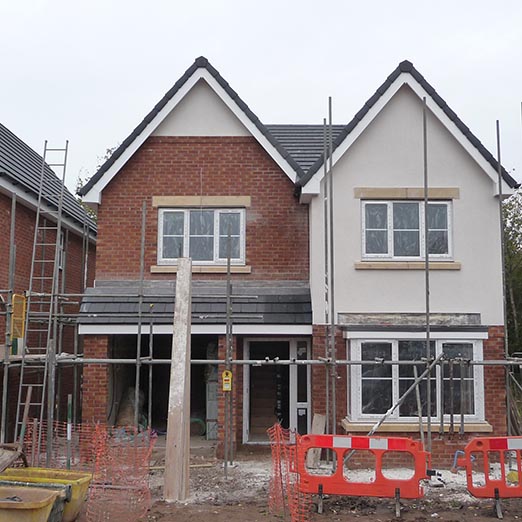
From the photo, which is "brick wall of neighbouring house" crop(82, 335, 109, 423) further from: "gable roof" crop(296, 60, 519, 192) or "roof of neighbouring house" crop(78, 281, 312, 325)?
"gable roof" crop(296, 60, 519, 192)

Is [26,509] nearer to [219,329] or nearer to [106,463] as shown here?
[106,463]

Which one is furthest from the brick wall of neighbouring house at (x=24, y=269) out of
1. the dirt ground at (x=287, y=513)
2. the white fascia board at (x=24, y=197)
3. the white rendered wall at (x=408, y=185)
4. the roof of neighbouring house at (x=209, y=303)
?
the white rendered wall at (x=408, y=185)

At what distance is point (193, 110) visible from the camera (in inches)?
510

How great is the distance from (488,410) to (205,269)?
5.87 metres

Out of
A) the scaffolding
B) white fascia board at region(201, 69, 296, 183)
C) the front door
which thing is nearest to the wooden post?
the scaffolding

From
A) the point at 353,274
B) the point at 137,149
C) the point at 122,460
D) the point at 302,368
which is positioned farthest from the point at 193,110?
the point at 122,460

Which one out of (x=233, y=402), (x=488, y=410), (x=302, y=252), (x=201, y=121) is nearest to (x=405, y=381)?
(x=488, y=410)

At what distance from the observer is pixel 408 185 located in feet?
38.7

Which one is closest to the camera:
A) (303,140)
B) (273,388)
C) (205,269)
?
(205,269)

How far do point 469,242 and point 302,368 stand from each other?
13.4ft

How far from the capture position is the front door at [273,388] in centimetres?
1267

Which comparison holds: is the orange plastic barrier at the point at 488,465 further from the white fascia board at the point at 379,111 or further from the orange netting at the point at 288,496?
the white fascia board at the point at 379,111

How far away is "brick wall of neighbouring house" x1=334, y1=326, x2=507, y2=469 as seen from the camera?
36.4ft

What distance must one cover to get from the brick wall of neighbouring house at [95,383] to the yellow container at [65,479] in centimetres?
362
